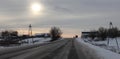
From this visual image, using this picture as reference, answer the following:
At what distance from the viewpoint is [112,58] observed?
20578 mm

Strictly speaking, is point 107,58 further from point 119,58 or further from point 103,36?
point 103,36

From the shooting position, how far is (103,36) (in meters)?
193

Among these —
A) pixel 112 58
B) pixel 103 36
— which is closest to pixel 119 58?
pixel 112 58

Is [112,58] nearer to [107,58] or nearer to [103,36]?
[107,58]

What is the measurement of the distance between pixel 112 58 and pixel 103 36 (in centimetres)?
17392

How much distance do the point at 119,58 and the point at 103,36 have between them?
6869 inches

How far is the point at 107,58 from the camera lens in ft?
68.1

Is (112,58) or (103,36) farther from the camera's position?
(103,36)

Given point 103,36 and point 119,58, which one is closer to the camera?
point 119,58

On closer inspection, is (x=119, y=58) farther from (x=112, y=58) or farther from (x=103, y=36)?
(x=103, y=36)

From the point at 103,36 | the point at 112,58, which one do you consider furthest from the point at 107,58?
the point at 103,36
